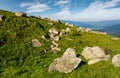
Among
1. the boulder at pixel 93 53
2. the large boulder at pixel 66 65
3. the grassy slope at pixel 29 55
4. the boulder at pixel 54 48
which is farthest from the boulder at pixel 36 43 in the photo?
the large boulder at pixel 66 65

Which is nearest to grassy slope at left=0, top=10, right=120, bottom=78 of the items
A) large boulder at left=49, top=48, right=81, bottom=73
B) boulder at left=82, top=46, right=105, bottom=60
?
large boulder at left=49, top=48, right=81, bottom=73

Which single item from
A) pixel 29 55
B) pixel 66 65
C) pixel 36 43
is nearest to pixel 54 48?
pixel 36 43

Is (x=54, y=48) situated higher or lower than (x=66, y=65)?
lower

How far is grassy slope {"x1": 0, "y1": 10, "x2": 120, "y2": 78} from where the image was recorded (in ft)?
124

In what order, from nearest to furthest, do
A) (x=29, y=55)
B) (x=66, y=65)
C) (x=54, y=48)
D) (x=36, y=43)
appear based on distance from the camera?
(x=66, y=65), (x=29, y=55), (x=54, y=48), (x=36, y=43)

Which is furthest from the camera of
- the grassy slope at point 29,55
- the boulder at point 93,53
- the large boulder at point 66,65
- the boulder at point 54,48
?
the boulder at point 54,48

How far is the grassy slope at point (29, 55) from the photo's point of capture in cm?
3772

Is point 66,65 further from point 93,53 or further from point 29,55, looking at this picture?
point 29,55

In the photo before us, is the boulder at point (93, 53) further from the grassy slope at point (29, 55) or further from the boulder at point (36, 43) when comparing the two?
the boulder at point (36, 43)

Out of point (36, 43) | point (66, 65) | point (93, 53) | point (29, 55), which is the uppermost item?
point (66, 65)

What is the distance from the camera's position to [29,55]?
5306cm

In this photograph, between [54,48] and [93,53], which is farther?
[54,48]

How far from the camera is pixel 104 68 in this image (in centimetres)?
3838

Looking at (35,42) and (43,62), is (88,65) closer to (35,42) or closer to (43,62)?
(43,62)
